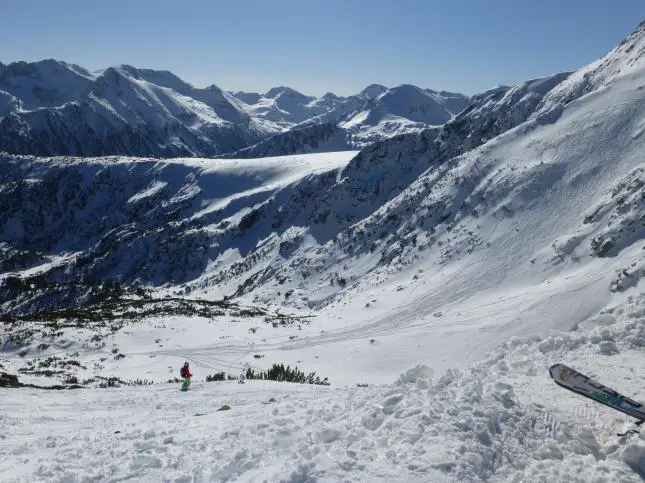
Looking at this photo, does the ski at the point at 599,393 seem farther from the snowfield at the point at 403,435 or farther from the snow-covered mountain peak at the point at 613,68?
the snow-covered mountain peak at the point at 613,68

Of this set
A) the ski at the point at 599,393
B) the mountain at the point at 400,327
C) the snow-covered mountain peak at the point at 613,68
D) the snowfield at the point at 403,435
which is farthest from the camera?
the snow-covered mountain peak at the point at 613,68

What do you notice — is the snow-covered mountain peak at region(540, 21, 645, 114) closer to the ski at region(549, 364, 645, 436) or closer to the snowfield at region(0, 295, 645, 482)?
the snowfield at region(0, 295, 645, 482)

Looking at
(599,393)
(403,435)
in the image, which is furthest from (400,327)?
(403,435)

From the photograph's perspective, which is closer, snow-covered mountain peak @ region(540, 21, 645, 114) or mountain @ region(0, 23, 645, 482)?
mountain @ region(0, 23, 645, 482)

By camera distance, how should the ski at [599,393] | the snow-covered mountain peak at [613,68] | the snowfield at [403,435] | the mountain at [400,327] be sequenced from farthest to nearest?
1. the snow-covered mountain peak at [613,68]
2. the ski at [599,393]
3. the mountain at [400,327]
4. the snowfield at [403,435]

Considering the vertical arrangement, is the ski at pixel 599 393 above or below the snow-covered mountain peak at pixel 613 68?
below

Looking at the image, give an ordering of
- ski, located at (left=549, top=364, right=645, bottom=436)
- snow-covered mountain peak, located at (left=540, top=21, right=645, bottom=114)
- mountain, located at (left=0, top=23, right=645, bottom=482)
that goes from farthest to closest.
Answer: snow-covered mountain peak, located at (left=540, top=21, right=645, bottom=114) < ski, located at (left=549, top=364, right=645, bottom=436) < mountain, located at (left=0, top=23, right=645, bottom=482)

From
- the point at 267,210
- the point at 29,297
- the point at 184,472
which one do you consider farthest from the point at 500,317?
the point at 29,297

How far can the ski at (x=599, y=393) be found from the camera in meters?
8.28

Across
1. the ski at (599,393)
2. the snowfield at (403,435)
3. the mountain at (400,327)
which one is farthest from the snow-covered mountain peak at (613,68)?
the ski at (599,393)

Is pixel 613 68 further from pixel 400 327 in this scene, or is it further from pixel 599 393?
pixel 599 393

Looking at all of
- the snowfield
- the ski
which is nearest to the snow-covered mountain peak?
the snowfield

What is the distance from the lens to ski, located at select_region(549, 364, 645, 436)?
8281 millimetres

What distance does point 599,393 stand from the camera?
8.56 m
